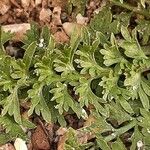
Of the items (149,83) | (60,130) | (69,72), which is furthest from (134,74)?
(60,130)

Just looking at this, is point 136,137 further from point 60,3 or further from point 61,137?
point 60,3

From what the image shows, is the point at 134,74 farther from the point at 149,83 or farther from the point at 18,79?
the point at 18,79

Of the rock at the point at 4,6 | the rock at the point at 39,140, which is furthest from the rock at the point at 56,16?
the rock at the point at 39,140

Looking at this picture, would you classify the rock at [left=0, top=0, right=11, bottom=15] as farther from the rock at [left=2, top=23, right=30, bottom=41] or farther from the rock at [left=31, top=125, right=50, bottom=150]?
the rock at [left=31, top=125, right=50, bottom=150]

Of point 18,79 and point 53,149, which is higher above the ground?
point 18,79

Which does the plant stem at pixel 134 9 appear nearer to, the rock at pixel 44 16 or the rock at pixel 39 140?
the rock at pixel 44 16
